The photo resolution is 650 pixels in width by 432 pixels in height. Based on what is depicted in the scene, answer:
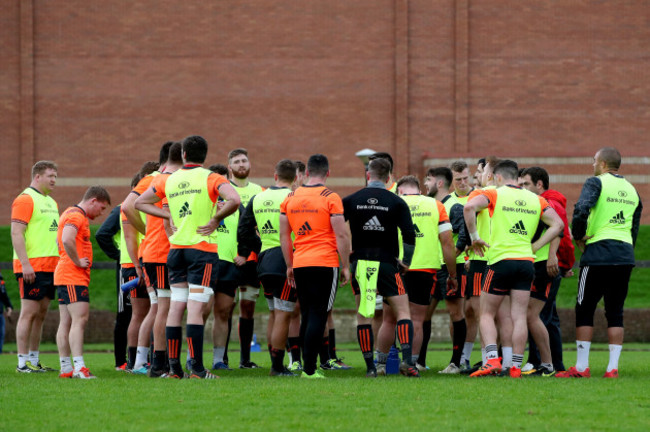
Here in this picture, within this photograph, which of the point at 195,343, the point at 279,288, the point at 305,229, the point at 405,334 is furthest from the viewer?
the point at 279,288

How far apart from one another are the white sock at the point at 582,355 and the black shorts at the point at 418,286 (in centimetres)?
195

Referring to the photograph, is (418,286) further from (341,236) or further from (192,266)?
(192,266)

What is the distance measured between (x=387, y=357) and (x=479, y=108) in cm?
2094

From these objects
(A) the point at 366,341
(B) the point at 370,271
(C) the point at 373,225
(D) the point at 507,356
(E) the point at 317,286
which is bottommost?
(D) the point at 507,356

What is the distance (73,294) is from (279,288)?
2.34m

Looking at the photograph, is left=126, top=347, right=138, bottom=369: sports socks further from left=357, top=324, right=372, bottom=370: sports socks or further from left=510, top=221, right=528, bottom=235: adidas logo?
left=510, top=221, right=528, bottom=235: adidas logo

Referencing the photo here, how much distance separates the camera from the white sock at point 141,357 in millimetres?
11297

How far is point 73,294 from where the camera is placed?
1087cm

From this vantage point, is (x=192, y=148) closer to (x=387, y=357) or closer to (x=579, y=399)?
(x=387, y=357)

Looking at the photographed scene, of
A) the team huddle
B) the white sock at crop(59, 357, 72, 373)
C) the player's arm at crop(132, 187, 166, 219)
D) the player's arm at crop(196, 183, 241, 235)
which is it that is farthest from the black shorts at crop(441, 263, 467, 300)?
the white sock at crop(59, 357, 72, 373)

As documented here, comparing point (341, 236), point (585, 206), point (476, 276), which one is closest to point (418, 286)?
point (476, 276)

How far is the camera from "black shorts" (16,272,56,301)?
12.1 meters

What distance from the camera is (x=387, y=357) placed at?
35.5 feet

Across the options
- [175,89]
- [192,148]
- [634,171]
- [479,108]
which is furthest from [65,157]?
[192,148]
